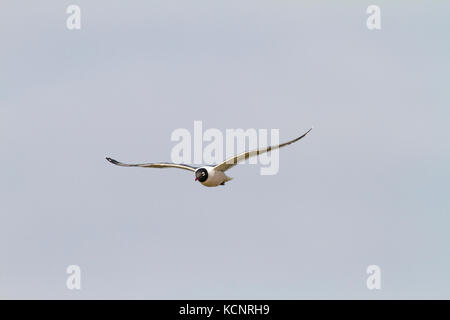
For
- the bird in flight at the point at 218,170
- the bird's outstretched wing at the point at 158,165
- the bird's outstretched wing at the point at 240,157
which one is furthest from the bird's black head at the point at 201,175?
the bird's outstretched wing at the point at 158,165

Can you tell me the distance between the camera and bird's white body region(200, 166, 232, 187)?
95.6 metres

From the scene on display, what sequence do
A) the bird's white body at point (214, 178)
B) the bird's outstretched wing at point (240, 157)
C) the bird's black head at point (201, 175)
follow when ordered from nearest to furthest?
the bird's outstretched wing at point (240, 157) < the bird's black head at point (201, 175) < the bird's white body at point (214, 178)

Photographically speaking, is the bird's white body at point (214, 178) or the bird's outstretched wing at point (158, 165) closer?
the bird's white body at point (214, 178)

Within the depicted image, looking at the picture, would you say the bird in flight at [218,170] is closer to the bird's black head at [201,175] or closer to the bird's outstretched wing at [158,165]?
the bird's black head at [201,175]

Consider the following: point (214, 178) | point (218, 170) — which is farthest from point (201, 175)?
point (218, 170)

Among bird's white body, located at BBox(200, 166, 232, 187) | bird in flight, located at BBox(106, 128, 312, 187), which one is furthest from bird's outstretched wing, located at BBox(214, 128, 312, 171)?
bird's white body, located at BBox(200, 166, 232, 187)

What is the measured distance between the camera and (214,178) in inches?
3772

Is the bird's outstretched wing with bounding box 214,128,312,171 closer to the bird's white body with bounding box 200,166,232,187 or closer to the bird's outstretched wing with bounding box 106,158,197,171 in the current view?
the bird's white body with bounding box 200,166,232,187

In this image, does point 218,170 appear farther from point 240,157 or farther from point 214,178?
point 240,157

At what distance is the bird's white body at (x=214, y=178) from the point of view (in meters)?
95.6

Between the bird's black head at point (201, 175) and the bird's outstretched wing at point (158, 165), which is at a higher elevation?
the bird's outstretched wing at point (158, 165)
